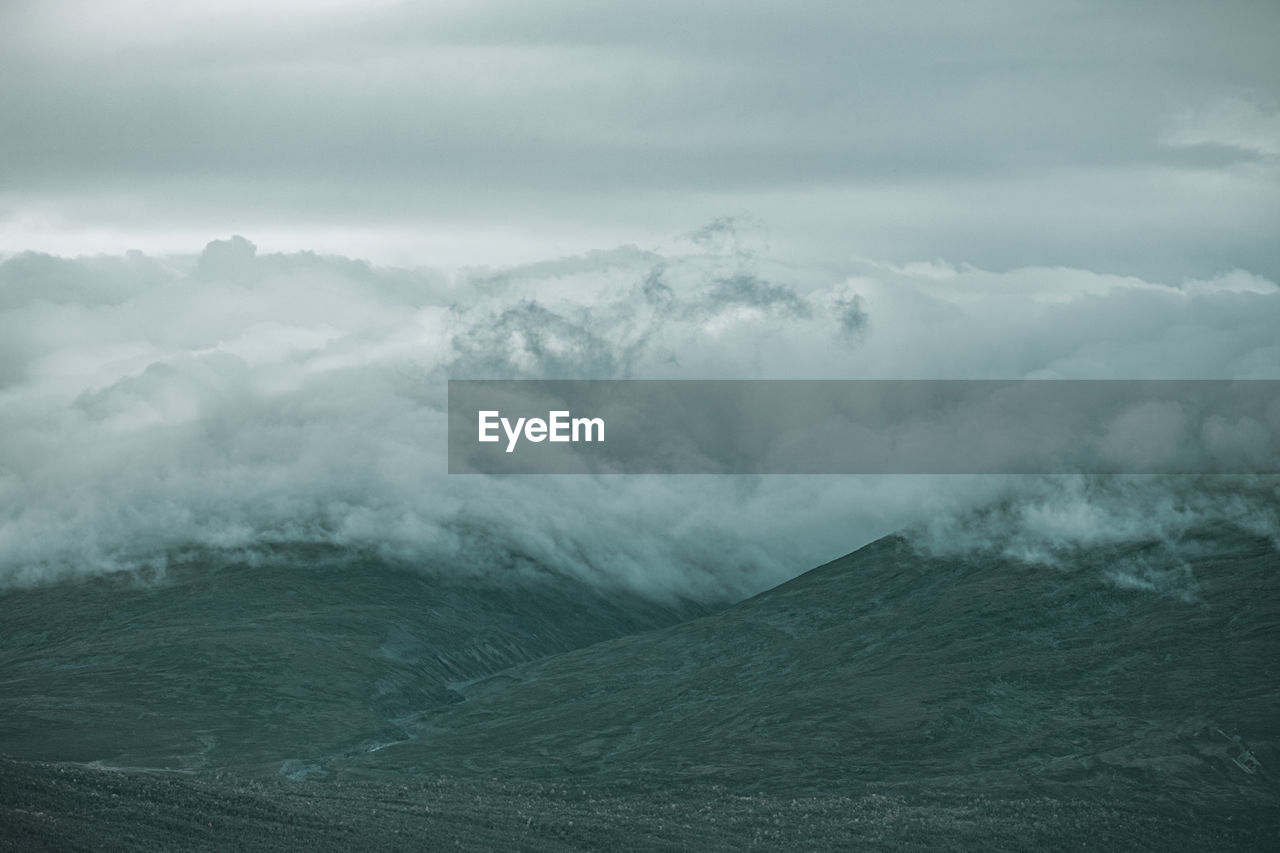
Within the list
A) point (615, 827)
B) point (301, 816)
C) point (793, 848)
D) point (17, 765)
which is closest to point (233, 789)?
point (301, 816)

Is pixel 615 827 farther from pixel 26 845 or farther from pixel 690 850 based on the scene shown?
pixel 26 845

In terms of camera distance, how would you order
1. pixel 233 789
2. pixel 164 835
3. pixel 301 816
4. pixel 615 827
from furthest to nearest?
pixel 615 827 < pixel 233 789 < pixel 301 816 < pixel 164 835

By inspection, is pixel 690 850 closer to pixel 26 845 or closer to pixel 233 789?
pixel 233 789

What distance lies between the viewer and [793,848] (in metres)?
197

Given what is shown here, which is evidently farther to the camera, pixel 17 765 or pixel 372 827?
pixel 372 827

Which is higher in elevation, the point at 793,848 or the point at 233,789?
the point at 233,789

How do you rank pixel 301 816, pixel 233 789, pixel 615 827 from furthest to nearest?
pixel 615 827 → pixel 233 789 → pixel 301 816

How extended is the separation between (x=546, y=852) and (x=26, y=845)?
61.9 m

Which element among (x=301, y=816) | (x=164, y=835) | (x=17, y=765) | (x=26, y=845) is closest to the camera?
(x=26, y=845)

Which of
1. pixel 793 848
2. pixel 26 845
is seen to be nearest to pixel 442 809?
pixel 793 848

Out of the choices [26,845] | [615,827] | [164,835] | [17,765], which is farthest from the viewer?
[615,827]

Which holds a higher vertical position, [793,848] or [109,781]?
[109,781]

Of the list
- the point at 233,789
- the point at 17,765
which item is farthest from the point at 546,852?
the point at 17,765

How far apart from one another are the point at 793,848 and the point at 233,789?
65.7 m
